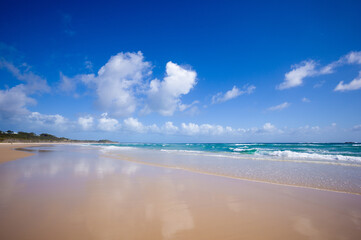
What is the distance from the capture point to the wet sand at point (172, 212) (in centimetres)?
292

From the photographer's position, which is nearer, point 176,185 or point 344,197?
point 344,197

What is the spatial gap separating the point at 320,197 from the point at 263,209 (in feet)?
7.97

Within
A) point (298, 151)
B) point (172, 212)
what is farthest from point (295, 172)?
point (298, 151)

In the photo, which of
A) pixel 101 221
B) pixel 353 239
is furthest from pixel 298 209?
pixel 101 221

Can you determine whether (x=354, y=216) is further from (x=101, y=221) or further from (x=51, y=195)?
(x=51, y=195)

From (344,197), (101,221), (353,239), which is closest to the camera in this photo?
(353,239)

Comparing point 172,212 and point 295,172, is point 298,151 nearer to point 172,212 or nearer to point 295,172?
point 295,172

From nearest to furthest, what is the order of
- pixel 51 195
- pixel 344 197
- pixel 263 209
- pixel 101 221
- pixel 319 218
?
pixel 101 221 → pixel 319 218 → pixel 263 209 → pixel 51 195 → pixel 344 197

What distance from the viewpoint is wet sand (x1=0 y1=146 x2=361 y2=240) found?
292cm

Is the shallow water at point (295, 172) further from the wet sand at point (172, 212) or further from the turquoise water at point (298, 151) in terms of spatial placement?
the turquoise water at point (298, 151)

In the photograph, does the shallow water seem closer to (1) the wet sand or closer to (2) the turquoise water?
(1) the wet sand

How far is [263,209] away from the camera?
404cm

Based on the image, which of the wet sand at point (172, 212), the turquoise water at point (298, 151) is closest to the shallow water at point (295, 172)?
the wet sand at point (172, 212)

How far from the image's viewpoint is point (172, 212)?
12.3 feet
